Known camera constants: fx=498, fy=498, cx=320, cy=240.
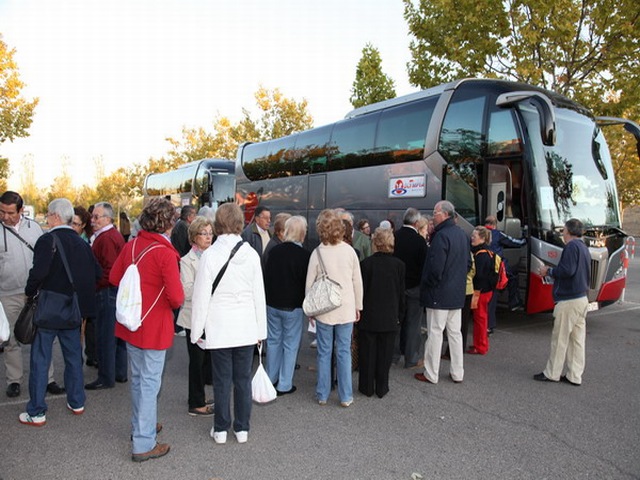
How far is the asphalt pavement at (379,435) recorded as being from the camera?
3604 mm

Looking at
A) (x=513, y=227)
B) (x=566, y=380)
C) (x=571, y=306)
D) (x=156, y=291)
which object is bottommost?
(x=566, y=380)

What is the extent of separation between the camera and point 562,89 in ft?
47.7

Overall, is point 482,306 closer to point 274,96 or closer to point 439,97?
point 439,97

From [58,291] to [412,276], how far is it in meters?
3.93

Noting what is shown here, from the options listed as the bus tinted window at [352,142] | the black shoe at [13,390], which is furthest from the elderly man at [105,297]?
the bus tinted window at [352,142]

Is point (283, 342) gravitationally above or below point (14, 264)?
below

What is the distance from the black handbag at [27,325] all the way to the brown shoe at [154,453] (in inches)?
59.1

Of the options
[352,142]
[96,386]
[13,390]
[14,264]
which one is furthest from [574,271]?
[352,142]

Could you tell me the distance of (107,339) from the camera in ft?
17.1

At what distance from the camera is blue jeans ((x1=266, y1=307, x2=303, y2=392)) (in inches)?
200

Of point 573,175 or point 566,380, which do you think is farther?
point 573,175

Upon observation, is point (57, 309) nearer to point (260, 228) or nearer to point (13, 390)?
point (13, 390)

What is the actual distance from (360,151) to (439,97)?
2.17 meters

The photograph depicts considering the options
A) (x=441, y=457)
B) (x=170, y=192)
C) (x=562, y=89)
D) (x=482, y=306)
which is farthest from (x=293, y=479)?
(x=170, y=192)
